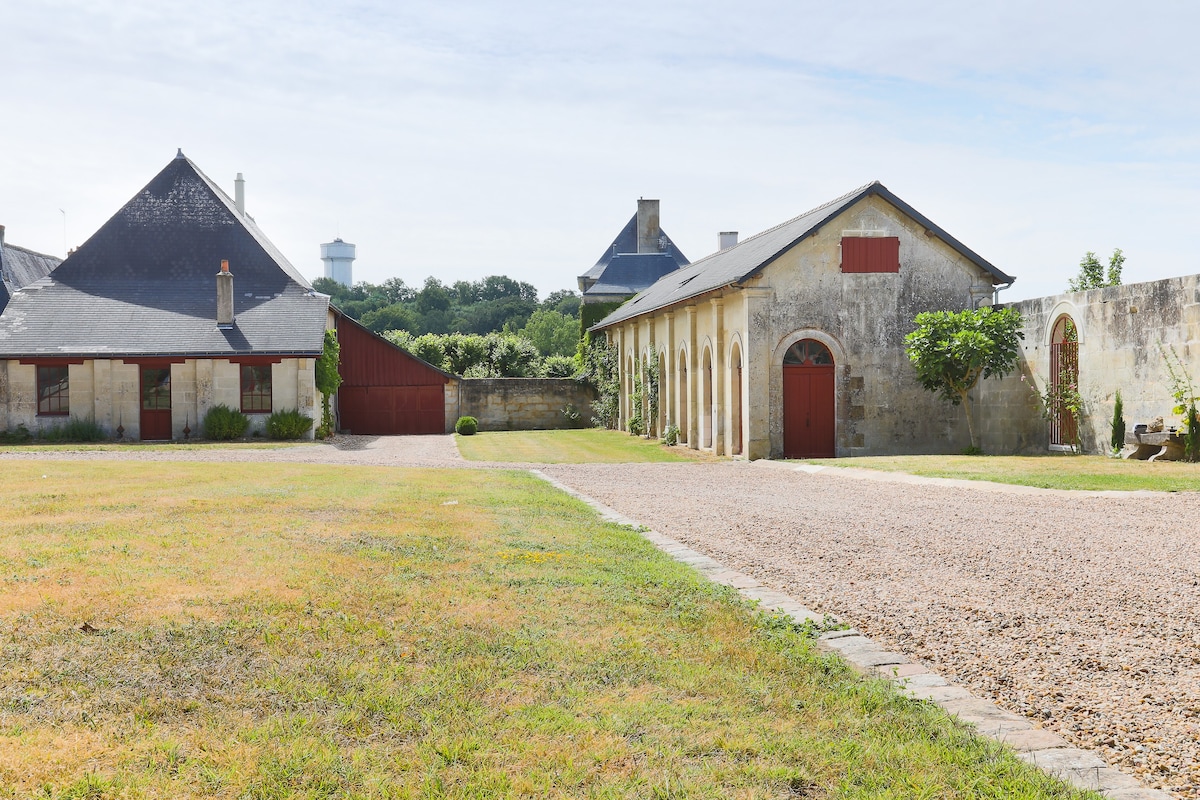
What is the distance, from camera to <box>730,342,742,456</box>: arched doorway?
69.9 ft

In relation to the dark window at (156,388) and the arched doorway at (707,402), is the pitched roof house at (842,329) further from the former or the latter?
the dark window at (156,388)

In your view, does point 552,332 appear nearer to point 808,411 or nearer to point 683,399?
point 683,399

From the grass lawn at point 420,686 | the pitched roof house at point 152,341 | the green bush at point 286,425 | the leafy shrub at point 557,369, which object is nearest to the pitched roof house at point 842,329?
the green bush at point 286,425

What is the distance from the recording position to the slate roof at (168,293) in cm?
2652

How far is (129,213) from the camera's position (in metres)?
30.5

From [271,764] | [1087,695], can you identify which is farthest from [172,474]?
[1087,695]

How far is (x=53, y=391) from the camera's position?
26.5m

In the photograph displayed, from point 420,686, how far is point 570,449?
20.1 m

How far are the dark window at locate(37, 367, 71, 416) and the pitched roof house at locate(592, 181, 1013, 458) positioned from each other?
17317mm

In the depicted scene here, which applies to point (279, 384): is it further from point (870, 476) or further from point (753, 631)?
point (753, 631)

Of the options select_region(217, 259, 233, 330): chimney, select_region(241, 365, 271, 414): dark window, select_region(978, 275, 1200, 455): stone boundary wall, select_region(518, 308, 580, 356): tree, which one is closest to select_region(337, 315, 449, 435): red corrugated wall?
select_region(217, 259, 233, 330): chimney

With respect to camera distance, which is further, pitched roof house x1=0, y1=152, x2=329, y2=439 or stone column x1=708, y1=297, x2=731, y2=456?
pitched roof house x1=0, y1=152, x2=329, y2=439

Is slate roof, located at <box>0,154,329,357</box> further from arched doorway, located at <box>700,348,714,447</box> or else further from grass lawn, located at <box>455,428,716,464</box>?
arched doorway, located at <box>700,348,714,447</box>

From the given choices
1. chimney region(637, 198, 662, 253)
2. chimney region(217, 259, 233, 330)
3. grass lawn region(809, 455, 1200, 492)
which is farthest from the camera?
chimney region(637, 198, 662, 253)
